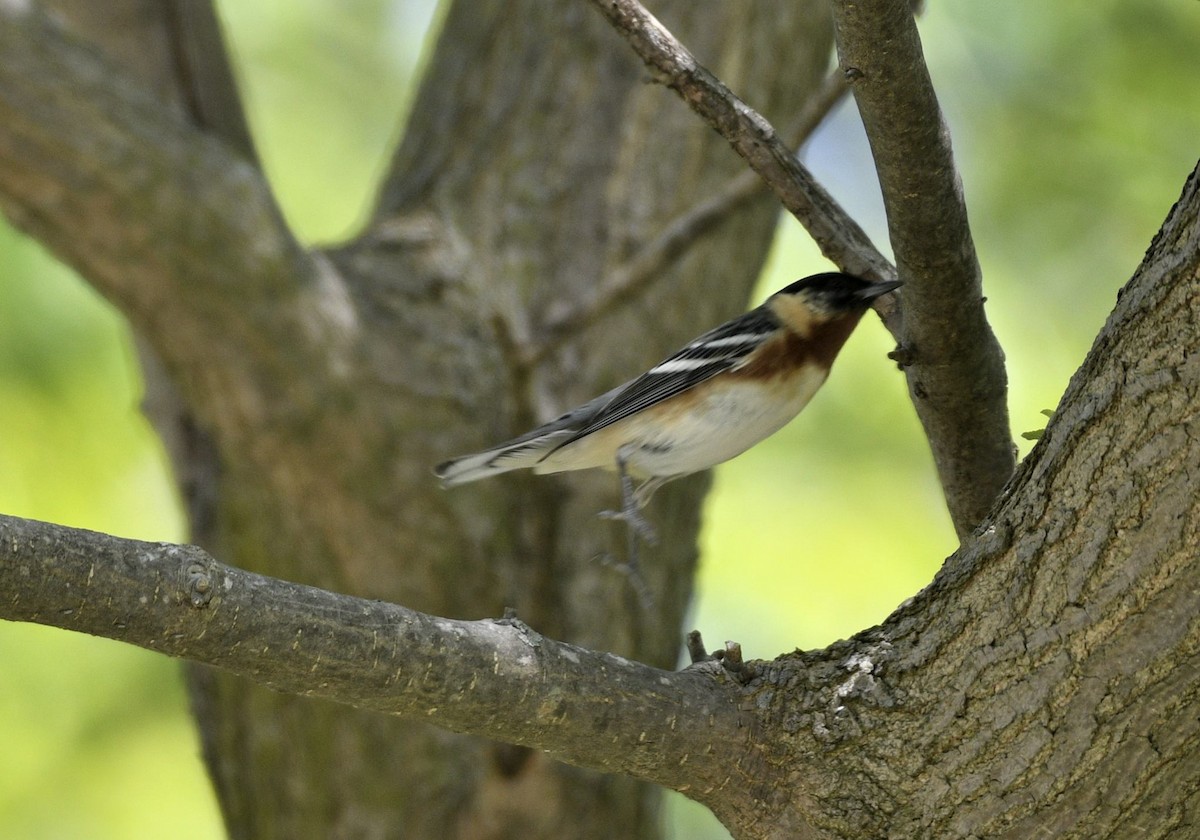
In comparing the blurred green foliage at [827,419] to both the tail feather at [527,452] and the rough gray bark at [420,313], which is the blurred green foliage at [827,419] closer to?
the rough gray bark at [420,313]

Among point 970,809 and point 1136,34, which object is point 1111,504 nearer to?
point 970,809

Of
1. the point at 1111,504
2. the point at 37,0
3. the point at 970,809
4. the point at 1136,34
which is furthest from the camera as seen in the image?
the point at 1136,34

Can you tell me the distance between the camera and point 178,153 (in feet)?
14.4

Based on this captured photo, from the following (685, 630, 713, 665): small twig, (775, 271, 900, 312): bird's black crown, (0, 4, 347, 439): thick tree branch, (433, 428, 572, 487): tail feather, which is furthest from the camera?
(0, 4, 347, 439): thick tree branch

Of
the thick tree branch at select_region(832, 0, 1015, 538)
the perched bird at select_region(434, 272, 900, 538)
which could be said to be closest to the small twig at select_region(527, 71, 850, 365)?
the perched bird at select_region(434, 272, 900, 538)

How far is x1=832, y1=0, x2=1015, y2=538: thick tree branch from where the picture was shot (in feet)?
8.33

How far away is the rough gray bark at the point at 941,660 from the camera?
2.11 meters

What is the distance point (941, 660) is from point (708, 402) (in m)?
1.36

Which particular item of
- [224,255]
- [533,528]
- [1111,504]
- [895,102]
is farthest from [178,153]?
[1111,504]

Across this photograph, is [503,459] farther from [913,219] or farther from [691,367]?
[913,219]

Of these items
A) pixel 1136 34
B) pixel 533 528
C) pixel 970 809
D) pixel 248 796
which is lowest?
pixel 970 809

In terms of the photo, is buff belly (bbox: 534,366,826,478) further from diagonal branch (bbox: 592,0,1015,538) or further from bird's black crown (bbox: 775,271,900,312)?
diagonal branch (bbox: 592,0,1015,538)

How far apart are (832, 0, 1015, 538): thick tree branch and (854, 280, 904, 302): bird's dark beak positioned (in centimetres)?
26

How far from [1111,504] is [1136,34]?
5.68 m
